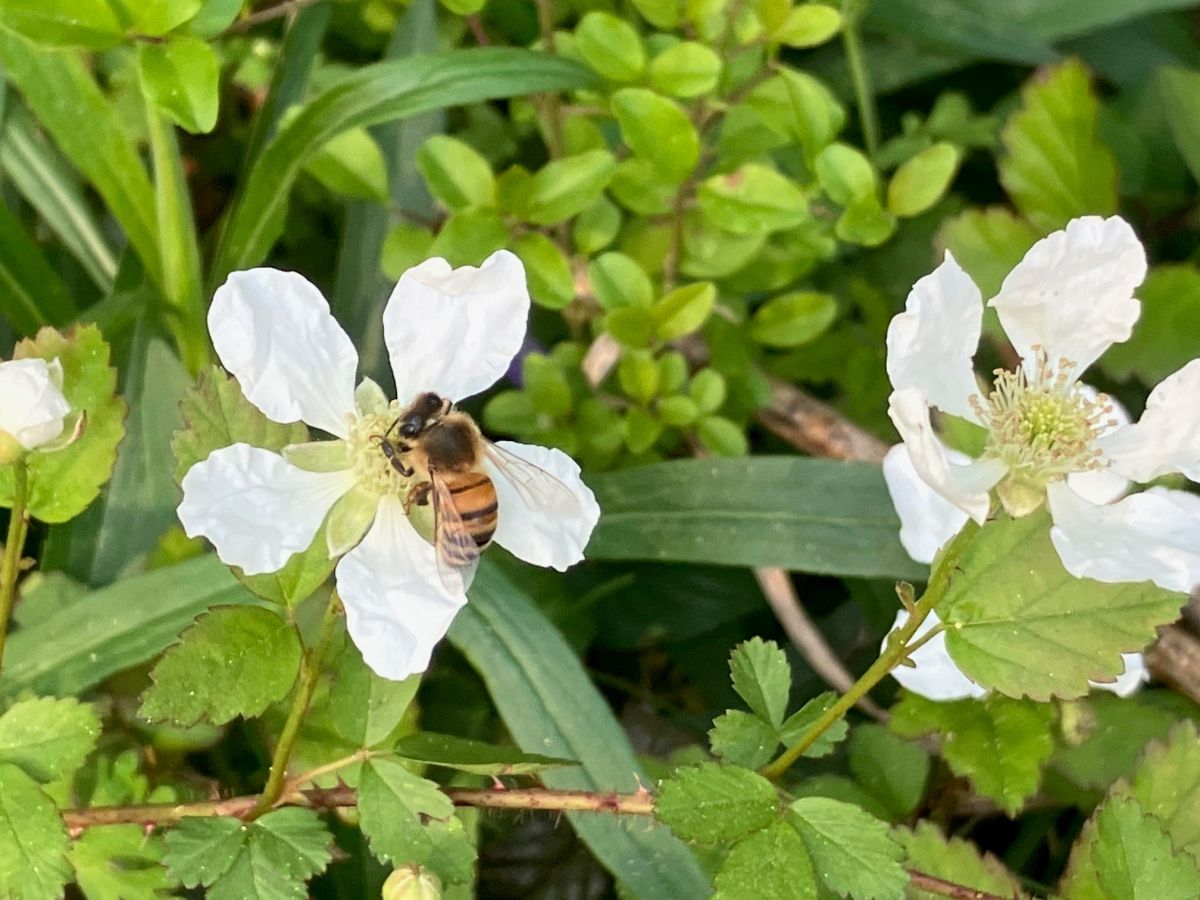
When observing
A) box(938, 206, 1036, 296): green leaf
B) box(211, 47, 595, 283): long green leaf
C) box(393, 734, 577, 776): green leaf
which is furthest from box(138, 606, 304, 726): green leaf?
box(938, 206, 1036, 296): green leaf

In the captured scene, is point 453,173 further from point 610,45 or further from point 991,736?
point 991,736

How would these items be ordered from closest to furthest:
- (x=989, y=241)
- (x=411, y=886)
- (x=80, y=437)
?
(x=411, y=886), (x=80, y=437), (x=989, y=241)

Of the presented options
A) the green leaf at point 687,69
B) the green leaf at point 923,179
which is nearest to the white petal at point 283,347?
the green leaf at point 687,69

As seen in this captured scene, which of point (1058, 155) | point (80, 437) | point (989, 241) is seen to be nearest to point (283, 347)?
point (80, 437)

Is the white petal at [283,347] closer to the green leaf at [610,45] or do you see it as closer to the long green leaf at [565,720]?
the long green leaf at [565,720]

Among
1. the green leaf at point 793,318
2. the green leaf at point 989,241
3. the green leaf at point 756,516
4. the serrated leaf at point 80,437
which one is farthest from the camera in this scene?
the green leaf at point 989,241

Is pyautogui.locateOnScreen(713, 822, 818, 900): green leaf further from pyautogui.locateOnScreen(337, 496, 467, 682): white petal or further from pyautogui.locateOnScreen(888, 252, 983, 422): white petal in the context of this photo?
pyautogui.locateOnScreen(888, 252, 983, 422): white petal

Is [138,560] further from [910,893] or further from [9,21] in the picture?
[910,893]
